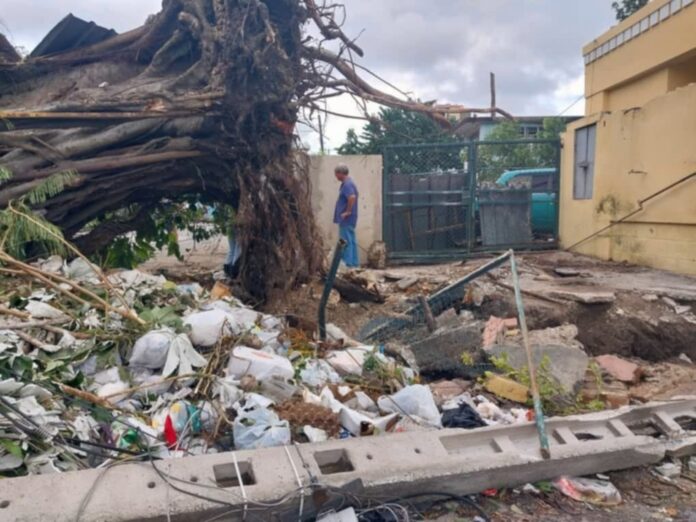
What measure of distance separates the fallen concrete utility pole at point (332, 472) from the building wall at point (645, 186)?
16.8 ft

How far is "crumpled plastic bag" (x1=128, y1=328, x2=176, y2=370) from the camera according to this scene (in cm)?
394

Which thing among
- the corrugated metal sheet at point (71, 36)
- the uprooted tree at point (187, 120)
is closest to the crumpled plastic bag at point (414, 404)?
the uprooted tree at point (187, 120)

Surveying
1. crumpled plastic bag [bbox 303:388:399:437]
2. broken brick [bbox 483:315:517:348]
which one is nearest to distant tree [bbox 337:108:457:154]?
broken brick [bbox 483:315:517:348]

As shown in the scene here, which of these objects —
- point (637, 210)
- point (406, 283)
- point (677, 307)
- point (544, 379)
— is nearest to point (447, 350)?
point (544, 379)

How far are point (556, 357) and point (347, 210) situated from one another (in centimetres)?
464

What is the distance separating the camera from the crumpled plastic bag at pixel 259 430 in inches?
127

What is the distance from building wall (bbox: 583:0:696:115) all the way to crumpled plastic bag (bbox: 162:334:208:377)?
26.4ft

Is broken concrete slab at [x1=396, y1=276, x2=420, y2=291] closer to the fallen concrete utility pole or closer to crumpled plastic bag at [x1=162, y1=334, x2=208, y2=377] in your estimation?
crumpled plastic bag at [x1=162, y1=334, x2=208, y2=377]

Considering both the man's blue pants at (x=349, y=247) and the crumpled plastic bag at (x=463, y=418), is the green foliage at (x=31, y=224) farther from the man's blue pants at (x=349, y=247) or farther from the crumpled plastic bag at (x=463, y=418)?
the man's blue pants at (x=349, y=247)

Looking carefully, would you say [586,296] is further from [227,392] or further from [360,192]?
[360,192]

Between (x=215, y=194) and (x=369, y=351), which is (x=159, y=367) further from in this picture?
(x=215, y=194)

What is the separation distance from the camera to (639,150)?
867cm

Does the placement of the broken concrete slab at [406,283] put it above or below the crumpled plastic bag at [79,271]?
below

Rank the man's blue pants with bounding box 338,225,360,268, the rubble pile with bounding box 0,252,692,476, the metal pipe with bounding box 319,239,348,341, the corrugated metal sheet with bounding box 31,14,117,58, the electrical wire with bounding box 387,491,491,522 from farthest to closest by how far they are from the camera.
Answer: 1. the man's blue pants with bounding box 338,225,360,268
2. the corrugated metal sheet with bounding box 31,14,117,58
3. the metal pipe with bounding box 319,239,348,341
4. the rubble pile with bounding box 0,252,692,476
5. the electrical wire with bounding box 387,491,491,522
